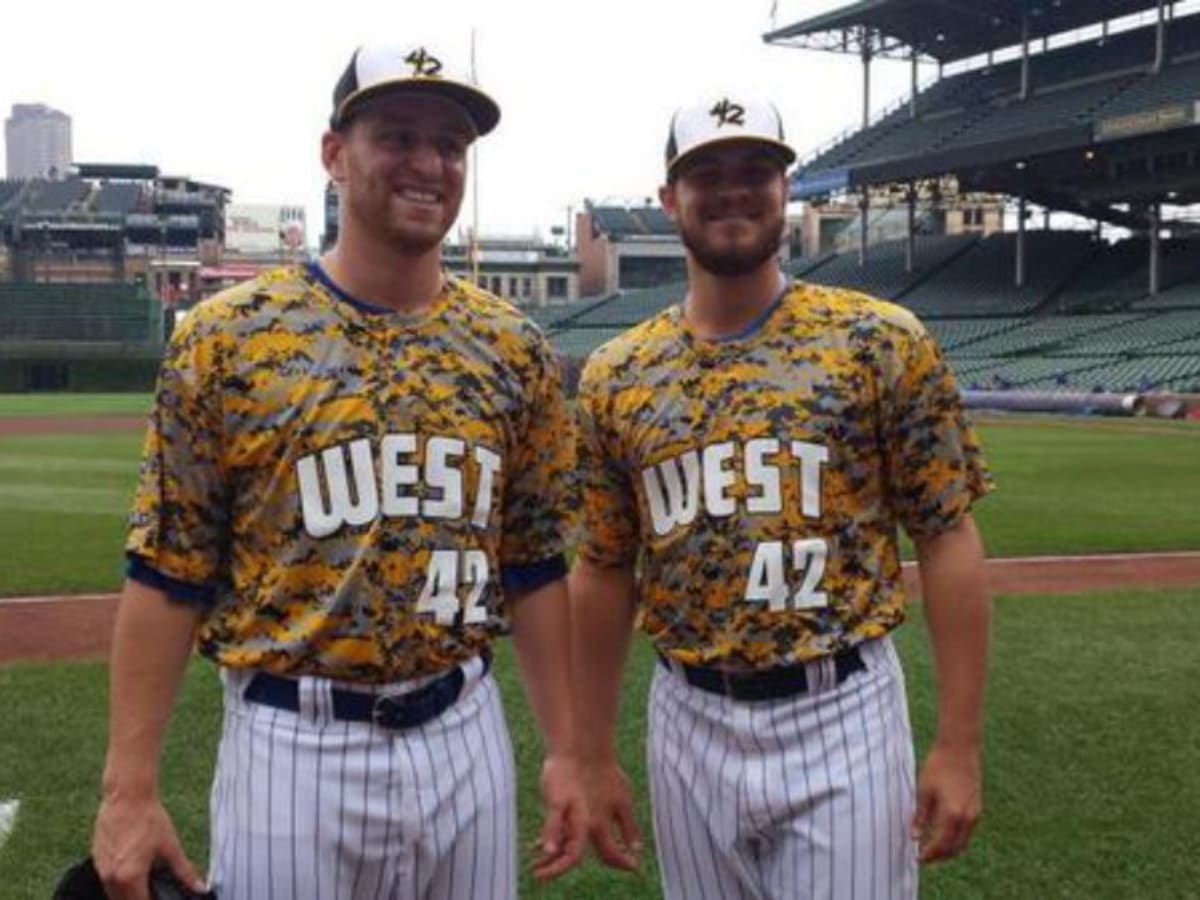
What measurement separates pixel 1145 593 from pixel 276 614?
766 centimetres

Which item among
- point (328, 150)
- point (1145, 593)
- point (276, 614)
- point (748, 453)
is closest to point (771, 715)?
point (748, 453)

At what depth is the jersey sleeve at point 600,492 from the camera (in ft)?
8.87

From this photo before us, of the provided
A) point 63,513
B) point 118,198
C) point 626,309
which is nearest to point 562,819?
point 63,513

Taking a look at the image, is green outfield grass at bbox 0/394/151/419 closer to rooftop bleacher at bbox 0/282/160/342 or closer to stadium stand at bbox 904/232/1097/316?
rooftop bleacher at bbox 0/282/160/342

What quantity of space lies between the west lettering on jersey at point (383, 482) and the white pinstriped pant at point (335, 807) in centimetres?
27

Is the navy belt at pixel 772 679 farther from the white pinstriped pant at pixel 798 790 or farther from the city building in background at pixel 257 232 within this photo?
the city building in background at pixel 257 232

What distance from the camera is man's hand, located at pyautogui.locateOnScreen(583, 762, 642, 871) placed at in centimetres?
266

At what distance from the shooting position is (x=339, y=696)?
216cm

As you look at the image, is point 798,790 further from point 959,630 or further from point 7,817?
point 7,817

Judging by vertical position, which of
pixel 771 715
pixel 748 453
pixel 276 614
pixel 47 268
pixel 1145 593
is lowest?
pixel 1145 593

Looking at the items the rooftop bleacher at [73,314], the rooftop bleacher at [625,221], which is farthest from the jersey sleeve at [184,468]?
the rooftop bleacher at [625,221]

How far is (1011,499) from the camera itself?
1391cm

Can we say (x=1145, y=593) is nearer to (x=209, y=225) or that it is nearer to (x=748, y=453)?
(x=748, y=453)

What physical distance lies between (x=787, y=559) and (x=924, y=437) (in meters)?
0.33
